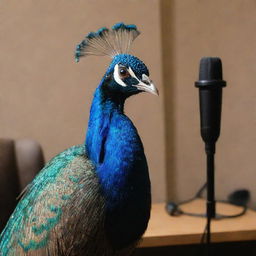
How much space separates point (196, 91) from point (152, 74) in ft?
0.66

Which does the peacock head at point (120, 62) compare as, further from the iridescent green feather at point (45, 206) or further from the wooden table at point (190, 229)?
the wooden table at point (190, 229)

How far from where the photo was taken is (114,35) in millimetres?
590

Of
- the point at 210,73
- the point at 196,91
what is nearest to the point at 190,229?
the point at 196,91

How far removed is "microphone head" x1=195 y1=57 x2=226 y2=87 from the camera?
64 cm

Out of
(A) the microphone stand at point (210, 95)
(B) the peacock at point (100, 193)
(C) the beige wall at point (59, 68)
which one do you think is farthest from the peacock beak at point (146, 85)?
(C) the beige wall at point (59, 68)

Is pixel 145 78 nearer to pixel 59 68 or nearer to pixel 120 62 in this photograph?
pixel 120 62

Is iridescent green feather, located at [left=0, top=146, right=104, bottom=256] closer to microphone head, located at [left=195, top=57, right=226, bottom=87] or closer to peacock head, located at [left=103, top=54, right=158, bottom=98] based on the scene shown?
peacock head, located at [left=103, top=54, right=158, bottom=98]

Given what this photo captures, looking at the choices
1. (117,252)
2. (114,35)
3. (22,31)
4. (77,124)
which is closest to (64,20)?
(22,31)

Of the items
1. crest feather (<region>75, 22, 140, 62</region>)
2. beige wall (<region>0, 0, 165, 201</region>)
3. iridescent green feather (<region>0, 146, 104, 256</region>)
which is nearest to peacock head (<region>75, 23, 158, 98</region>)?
crest feather (<region>75, 22, 140, 62</region>)

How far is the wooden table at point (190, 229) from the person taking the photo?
1.03 meters

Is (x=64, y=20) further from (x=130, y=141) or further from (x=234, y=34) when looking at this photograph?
(x=130, y=141)

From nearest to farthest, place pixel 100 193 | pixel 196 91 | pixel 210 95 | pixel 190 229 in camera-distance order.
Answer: pixel 100 193 → pixel 210 95 → pixel 190 229 → pixel 196 91

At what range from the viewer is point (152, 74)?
3.77ft

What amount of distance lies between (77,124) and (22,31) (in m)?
0.38
